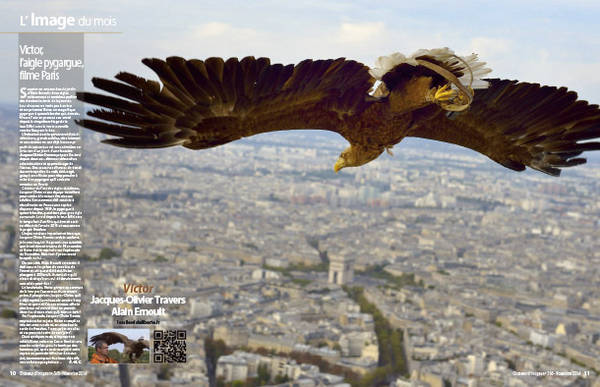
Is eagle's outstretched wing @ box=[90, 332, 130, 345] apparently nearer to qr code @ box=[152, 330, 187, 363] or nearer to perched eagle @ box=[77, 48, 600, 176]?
qr code @ box=[152, 330, 187, 363]

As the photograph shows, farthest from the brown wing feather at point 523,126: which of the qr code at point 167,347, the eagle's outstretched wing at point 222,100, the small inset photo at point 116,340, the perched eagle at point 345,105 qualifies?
the qr code at point 167,347

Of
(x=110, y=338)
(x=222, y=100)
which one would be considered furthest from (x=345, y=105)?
(x=110, y=338)

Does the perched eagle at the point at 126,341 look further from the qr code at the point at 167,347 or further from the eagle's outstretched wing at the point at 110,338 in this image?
the qr code at the point at 167,347

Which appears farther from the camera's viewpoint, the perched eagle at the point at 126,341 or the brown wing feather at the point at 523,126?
the perched eagle at the point at 126,341

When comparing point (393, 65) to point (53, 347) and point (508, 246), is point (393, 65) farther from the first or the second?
point (508, 246)

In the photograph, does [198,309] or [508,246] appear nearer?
A: [198,309]

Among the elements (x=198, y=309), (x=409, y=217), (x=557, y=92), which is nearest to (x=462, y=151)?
(x=409, y=217)

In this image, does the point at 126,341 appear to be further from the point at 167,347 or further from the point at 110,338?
the point at 167,347

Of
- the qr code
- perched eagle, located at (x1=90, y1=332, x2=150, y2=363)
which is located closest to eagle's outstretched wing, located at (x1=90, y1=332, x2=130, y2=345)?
perched eagle, located at (x1=90, y1=332, x2=150, y2=363)
